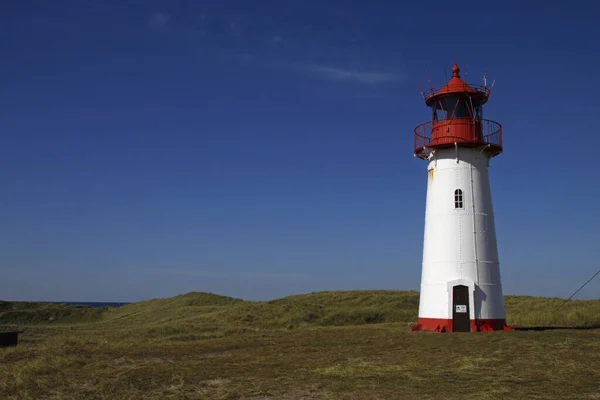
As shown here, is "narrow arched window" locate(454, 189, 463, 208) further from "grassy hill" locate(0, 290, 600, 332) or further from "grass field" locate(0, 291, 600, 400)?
"grassy hill" locate(0, 290, 600, 332)

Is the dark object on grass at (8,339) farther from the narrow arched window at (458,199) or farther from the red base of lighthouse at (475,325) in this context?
the narrow arched window at (458,199)

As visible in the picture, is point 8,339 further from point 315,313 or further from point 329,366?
point 315,313

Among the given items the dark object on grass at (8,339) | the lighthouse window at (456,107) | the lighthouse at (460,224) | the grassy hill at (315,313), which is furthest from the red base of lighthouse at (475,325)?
the dark object on grass at (8,339)

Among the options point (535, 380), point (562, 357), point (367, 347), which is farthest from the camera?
point (367, 347)

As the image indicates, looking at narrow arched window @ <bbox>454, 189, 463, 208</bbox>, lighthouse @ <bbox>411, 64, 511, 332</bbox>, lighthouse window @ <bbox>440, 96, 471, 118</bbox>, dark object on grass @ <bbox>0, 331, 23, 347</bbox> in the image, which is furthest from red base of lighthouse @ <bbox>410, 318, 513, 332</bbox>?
dark object on grass @ <bbox>0, 331, 23, 347</bbox>

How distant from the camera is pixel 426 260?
86.1 feet

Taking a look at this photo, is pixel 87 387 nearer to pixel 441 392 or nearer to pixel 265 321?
pixel 441 392

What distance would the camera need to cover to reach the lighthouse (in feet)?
81.3

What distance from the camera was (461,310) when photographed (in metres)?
24.7

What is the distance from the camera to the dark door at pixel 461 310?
2467cm

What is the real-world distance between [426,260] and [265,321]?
15.3m

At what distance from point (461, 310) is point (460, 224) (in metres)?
3.66

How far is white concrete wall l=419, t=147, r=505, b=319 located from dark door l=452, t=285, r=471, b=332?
207 millimetres

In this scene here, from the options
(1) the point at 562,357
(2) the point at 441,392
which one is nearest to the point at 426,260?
(1) the point at 562,357
